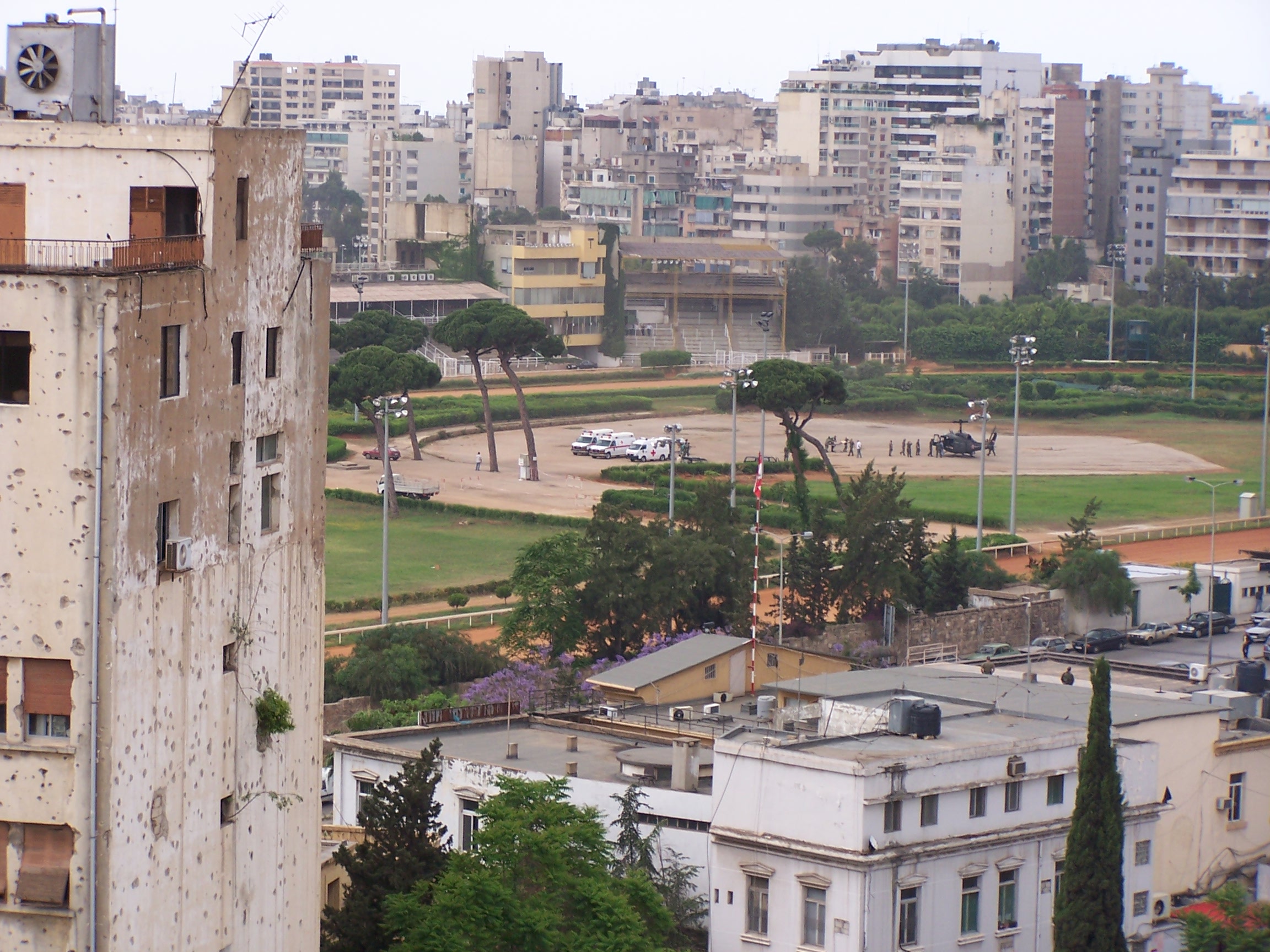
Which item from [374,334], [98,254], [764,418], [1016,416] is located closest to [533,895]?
[98,254]

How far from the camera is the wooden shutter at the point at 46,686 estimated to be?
20.1 metres

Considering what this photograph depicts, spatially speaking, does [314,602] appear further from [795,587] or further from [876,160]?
[876,160]

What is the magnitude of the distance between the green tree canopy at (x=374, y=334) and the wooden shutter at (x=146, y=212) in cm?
6494

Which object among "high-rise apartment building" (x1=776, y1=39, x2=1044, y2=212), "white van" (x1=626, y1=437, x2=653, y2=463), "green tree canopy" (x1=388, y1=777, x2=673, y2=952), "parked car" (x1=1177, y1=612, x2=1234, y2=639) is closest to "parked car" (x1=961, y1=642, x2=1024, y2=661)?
"parked car" (x1=1177, y1=612, x2=1234, y2=639)

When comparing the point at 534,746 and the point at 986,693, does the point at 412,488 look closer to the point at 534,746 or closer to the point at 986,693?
the point at 986,693

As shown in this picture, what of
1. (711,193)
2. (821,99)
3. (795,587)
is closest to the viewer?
(795,587)

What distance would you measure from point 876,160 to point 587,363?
2643 inches

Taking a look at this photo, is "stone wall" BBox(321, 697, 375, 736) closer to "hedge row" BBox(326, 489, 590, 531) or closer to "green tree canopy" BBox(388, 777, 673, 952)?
"green tree canopy" BBox(388, 777, 673, 952)

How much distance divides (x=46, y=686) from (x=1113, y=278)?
119845 millimetres

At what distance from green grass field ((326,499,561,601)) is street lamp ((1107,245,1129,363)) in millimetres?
60281

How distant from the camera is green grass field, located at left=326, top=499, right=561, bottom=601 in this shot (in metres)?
61.5

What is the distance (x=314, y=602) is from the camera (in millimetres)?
24375

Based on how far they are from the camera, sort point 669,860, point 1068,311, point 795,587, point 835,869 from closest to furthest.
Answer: point 835,869 < point 669,860 < point 795,587 < point 1068,311

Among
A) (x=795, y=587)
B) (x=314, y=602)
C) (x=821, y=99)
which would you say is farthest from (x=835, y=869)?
(x=821, y=99)
